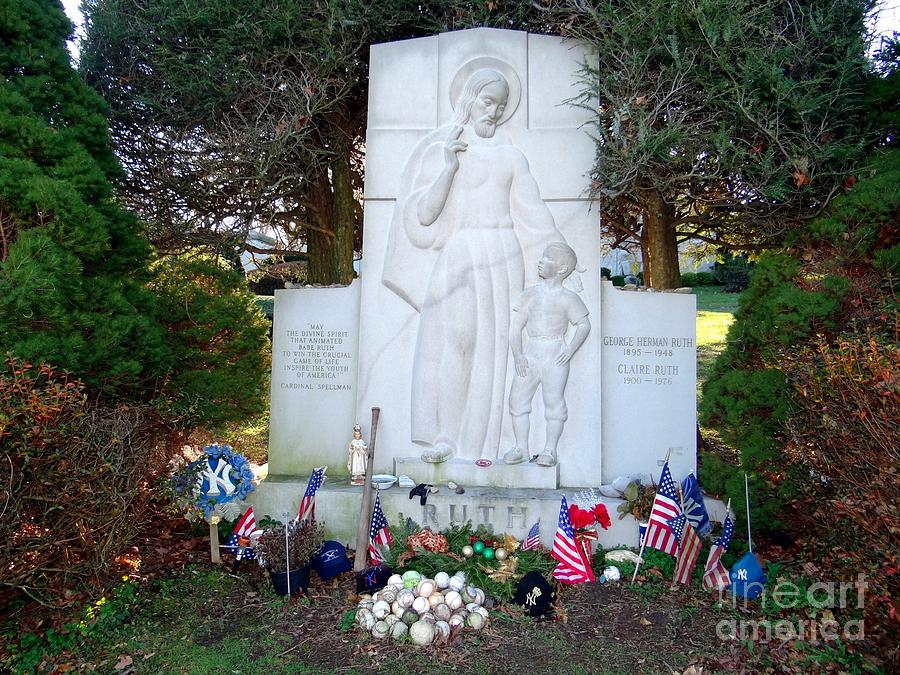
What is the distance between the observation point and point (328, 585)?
15.9 ft

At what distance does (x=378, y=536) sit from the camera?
5031mm

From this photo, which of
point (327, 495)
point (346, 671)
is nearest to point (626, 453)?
point (327, 495)

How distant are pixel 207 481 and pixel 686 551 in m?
4.18

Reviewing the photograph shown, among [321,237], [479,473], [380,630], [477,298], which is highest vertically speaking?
[321,237]

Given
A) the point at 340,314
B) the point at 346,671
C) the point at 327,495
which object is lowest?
the point at 346,671

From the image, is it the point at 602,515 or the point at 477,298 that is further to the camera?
the point at 477,298

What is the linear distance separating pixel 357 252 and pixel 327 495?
5.19 meters

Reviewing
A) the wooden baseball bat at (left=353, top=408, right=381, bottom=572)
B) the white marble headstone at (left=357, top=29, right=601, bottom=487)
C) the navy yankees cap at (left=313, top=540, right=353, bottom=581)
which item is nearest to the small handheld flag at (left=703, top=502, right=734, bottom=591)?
the white marble headstone at (left=357, top=29, right=601, bottom=487)

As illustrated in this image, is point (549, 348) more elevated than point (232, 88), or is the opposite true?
point (232, 88)

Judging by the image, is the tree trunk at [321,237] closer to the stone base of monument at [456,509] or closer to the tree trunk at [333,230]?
the tree trunk at [333,230]

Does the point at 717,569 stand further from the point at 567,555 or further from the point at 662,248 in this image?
the point at 662,248

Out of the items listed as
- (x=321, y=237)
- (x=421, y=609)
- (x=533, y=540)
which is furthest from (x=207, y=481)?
(x=321, y=237)

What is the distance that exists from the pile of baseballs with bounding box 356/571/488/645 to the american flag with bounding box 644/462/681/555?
1.47 metres

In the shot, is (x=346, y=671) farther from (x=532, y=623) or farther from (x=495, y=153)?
(x=495, y=153)
